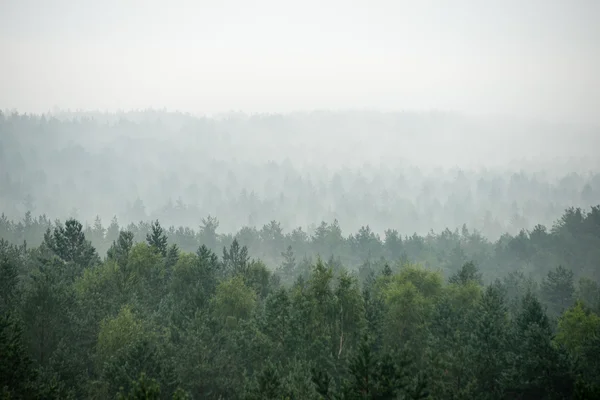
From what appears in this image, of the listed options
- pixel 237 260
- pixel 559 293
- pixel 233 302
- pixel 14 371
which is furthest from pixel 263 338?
pixel 559 293

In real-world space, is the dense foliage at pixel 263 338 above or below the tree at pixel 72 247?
below

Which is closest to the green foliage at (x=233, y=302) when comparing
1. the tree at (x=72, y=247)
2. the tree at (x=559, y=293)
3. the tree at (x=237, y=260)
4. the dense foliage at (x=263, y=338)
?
the dense foliage at (x=263, y=338)

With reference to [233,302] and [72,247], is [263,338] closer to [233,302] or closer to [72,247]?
[233,302]

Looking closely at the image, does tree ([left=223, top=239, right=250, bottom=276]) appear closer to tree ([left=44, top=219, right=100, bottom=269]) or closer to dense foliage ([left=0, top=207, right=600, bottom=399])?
dense foliage ([left=0, top=207, right=600, bottom=399])

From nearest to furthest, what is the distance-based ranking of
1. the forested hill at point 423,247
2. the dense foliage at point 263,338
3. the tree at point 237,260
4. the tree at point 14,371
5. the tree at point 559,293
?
the tree at point 14,371
the dense foliage at point 263,338
the tree at point 237,260
the tree at point 559,293
the forested hill at point 423,247

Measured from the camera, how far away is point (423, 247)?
11350 cm

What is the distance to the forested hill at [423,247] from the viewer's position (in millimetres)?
95312

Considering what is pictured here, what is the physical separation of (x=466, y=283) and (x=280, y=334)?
30.6 meters

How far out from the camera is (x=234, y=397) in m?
31.7

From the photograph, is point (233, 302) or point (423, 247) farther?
point (423, 247)

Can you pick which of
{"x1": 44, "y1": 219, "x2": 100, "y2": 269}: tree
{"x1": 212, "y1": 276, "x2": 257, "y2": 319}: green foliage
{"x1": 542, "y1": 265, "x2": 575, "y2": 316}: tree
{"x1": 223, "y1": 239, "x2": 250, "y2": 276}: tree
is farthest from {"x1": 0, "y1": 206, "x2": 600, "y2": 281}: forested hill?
{"x1": 212, "y1": 276, "x2": 257, "y2": 319}: green foliage

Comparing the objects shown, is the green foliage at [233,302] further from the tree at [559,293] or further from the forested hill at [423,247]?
the tree at [559,293]

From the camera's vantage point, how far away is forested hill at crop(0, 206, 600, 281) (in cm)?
9531

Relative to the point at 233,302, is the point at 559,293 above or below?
below
